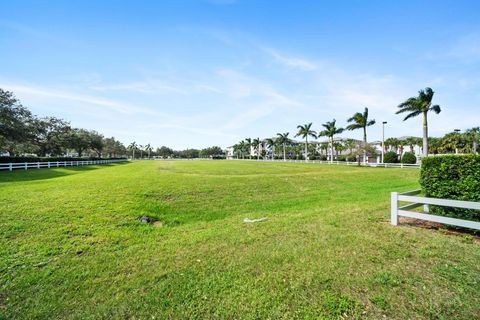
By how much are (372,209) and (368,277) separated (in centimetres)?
518

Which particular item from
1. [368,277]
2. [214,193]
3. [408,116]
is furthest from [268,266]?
[408,116]

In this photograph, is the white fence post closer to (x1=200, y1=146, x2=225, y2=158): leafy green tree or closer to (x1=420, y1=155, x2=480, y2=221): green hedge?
(x1=420, y1=155, x2=480, y2=221): green hedge

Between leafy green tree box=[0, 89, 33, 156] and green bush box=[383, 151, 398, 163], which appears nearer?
leafy green tree box=[0, 89, 33, 156]

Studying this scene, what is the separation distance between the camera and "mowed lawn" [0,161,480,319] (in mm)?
3094

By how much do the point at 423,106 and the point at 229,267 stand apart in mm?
36035

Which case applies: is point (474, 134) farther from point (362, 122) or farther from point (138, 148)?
point (138, 148)

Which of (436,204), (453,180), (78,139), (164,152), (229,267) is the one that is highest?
(78,139)

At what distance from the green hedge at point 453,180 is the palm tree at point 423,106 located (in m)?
28.1

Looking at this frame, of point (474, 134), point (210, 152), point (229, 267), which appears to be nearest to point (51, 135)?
point (229, 267)

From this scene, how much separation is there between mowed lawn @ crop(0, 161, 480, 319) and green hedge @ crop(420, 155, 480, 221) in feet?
3.50

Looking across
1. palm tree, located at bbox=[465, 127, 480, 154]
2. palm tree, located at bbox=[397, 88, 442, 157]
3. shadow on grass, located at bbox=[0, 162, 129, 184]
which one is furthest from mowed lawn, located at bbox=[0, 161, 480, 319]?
palm tree, located at bbox=[465, 127, 480, 154]

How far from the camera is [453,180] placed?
5.91m

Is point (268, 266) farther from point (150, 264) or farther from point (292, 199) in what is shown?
point (292, 199)

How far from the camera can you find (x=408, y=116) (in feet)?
97.7
